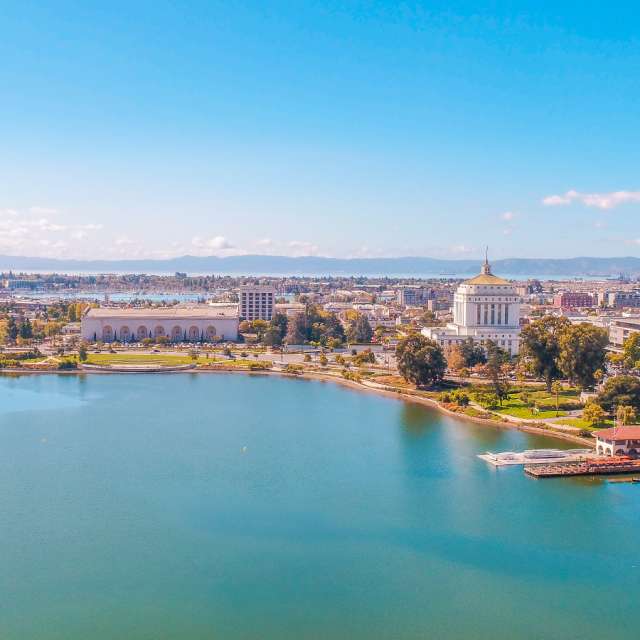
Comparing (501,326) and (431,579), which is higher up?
(501,326)

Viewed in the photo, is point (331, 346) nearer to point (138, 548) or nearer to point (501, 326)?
point (501, 326)

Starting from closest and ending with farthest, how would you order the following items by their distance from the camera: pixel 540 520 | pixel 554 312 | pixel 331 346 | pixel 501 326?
pixel 540 520
pixel 501 326
pixel 331 346
pixel 554 312

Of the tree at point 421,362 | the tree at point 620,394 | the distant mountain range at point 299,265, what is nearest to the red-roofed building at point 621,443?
the tree at point 620,394

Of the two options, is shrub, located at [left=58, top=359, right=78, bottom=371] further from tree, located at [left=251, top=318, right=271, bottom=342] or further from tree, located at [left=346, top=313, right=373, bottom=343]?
tree, located at [left=346, top=313, right=373, bottom=343]

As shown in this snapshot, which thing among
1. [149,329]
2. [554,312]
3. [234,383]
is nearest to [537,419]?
[234,383]

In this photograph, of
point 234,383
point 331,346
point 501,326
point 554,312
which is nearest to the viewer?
point 234,383

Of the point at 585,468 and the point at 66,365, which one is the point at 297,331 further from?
the point at 585,468
